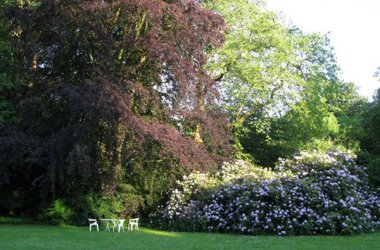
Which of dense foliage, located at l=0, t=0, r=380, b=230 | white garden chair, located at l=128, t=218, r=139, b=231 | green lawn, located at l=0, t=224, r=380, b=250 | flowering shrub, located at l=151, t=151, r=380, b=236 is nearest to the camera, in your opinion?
green lawn, located at l=0, t=224, r=380, b=250

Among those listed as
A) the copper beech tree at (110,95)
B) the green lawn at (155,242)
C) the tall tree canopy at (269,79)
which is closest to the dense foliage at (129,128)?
the copper beech tree at (110,95)

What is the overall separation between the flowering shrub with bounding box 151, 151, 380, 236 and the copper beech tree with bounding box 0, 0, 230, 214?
3.83ft

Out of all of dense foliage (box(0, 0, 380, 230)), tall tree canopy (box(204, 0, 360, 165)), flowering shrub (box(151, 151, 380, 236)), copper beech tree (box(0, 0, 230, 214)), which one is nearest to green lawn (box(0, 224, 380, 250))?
flowering shrub (box(151, 151, 380, 236))

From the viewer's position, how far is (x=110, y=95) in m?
13.5

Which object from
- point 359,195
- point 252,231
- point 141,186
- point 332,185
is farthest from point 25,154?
point 359,195

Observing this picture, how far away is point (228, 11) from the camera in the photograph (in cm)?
2297

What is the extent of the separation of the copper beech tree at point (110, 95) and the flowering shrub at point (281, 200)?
1167 millimetres

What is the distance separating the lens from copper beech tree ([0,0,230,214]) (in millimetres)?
14086

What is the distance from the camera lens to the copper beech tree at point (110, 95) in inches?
555

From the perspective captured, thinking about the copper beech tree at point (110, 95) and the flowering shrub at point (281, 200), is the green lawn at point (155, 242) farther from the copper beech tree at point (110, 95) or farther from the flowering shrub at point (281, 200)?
the copper beech tree at point (110, 95)

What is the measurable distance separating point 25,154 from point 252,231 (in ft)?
26.7

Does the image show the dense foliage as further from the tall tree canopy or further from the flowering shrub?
the tall tree canopy

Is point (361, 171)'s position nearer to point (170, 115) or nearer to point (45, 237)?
point (170, 115)

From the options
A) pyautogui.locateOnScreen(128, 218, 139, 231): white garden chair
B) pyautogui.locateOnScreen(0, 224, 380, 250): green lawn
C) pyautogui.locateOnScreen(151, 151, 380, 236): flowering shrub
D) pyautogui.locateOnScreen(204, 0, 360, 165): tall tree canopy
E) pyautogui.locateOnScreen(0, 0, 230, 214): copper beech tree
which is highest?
pyautogui.locateOnScreen(204, 0, 360, 165): tall tree canopy
